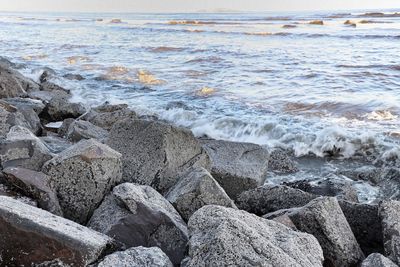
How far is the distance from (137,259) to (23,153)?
1.98m

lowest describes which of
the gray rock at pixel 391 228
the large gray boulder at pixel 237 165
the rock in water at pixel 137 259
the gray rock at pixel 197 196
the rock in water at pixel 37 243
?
the large gray boulder at pixel 237 165

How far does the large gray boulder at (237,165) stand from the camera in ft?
15.5

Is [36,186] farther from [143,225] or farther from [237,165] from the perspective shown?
[237,165]

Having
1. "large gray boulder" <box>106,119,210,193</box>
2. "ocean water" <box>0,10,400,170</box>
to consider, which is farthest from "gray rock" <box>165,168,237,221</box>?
"ocean water" <box>0,10,400,170</box>

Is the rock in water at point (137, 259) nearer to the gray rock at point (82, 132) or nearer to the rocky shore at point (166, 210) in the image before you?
the rocky shore at point (166, 210)

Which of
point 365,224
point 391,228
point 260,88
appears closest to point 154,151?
point 365,224

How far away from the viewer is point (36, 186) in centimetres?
331

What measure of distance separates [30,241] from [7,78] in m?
6.71

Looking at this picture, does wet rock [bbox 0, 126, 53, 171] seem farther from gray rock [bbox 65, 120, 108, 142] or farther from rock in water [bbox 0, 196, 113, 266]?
gray rock [bbox 65, 120, 108, 142]

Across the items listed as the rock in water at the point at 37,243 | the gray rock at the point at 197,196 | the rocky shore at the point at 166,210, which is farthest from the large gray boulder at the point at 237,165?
the rock in water at the point at 37,243

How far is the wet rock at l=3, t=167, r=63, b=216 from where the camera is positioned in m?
3.26

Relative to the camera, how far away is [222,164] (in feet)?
16.1

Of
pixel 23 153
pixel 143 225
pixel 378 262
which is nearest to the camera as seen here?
pixel 378 262

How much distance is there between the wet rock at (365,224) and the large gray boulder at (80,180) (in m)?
2.00
